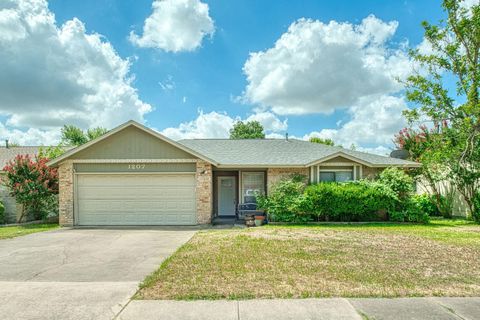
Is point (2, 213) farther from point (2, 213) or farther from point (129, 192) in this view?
point (129, 192)

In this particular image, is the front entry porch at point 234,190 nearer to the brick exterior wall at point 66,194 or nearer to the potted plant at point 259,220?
the potted plant at point 259,220

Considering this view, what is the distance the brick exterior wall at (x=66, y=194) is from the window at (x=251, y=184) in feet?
26.0

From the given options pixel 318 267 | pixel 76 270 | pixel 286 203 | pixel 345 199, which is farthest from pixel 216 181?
pixel 318 267

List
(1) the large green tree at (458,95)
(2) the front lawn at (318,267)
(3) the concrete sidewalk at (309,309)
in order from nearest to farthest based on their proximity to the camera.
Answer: (3) the concrete sidewalk at (309,309), (2) the front lawn at (318,267), (1) the large green tree at (458,95)

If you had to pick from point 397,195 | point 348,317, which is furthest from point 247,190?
point 348,317

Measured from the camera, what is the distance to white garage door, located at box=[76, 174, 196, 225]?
1331cm

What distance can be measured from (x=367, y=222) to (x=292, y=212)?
135 inches

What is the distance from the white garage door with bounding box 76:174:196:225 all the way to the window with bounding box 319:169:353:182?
→ 6.11 m

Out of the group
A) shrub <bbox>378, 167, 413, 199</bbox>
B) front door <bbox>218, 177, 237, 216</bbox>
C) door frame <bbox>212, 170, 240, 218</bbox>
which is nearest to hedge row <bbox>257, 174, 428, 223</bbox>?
shrub <bbox>378, 167, 413, 199</bbox>

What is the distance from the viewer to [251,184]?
15688 mm

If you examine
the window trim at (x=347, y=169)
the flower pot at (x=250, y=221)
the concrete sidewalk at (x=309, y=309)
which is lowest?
the flower pot at (x=250, y=221)

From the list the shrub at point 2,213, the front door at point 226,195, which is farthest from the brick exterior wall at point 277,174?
the shrub at point 2,213

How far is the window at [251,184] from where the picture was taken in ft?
51.1

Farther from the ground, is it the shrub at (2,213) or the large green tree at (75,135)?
the large green tree at (75,135)
